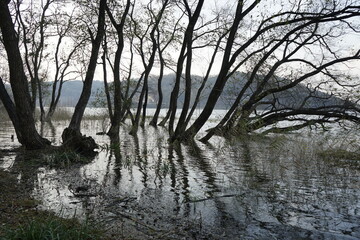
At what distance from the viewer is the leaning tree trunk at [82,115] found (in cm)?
949

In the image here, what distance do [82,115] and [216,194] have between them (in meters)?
6.83

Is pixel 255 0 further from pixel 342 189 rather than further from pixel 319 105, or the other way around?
pixel 342 189

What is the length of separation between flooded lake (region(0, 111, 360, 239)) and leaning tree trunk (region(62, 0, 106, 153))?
63 cm

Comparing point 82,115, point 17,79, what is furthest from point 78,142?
point 17,79

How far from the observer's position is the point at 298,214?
15.4 ft

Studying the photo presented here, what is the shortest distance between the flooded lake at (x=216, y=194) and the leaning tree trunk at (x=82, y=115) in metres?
0.63

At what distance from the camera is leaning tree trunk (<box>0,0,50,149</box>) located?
845 centimetres

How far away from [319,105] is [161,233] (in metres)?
12.8

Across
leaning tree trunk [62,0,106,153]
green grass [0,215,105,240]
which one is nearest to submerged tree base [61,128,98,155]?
leaning tree trunk [62,0,106,153]

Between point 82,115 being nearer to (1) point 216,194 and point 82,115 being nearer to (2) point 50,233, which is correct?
(1) point 216,194

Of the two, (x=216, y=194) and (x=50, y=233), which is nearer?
(x=50, y=233)

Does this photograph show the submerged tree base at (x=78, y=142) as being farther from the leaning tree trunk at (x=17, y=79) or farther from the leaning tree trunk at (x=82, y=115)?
the leaning tree trunk at (x=17, y=79)

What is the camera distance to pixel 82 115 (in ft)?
36.0

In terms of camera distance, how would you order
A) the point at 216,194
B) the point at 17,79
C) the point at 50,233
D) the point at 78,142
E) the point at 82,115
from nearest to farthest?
the point at 50,233 → the point at 216,194 → the point at 17,79 → the point at 78,142 → the point at 82,115
